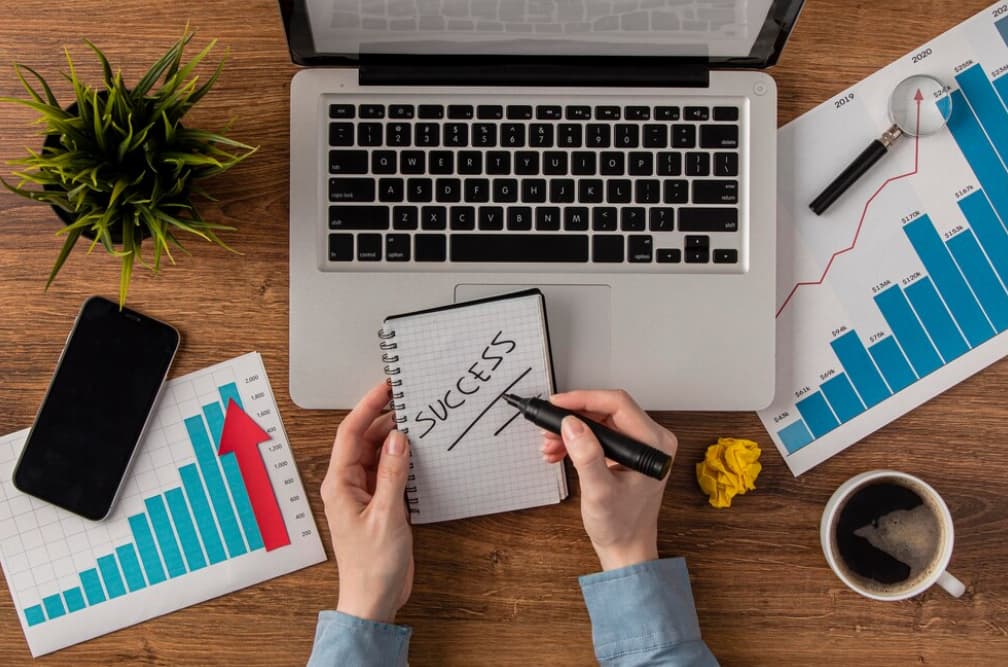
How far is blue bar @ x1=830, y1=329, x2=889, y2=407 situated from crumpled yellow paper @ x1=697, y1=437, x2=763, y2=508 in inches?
4.9

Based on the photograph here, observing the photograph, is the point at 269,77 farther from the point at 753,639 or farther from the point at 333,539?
the point at 753,639

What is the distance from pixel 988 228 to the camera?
78 centimetres

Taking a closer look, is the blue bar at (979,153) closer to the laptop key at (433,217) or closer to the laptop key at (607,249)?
the laptop key at (607,249)

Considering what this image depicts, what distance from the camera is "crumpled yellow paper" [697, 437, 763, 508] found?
0.74 metres

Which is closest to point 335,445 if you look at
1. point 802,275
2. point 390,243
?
point 390,243

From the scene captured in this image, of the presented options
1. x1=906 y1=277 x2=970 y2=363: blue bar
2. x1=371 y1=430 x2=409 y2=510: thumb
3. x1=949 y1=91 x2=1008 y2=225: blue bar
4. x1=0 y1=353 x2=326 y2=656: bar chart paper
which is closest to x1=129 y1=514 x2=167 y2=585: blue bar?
x1=0 y1=353 x2=326 y2=656: bar chart paper

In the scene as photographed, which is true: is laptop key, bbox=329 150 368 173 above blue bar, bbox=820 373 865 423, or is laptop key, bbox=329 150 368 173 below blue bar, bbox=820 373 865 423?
above

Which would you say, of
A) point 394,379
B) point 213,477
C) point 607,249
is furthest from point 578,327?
point 213,477

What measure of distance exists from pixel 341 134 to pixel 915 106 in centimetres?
57

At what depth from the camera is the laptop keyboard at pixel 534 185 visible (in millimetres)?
728

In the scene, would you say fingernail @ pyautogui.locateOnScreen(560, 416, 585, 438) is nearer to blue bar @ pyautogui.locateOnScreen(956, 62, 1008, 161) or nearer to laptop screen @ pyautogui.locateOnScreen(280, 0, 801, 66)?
laptop screen @ pyautogui.locateOnScreen(280, 0, 801, 66)

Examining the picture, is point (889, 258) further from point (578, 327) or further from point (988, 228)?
point (578, 327)

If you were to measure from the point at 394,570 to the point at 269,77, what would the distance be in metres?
0.49

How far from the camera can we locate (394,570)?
2.31ft
